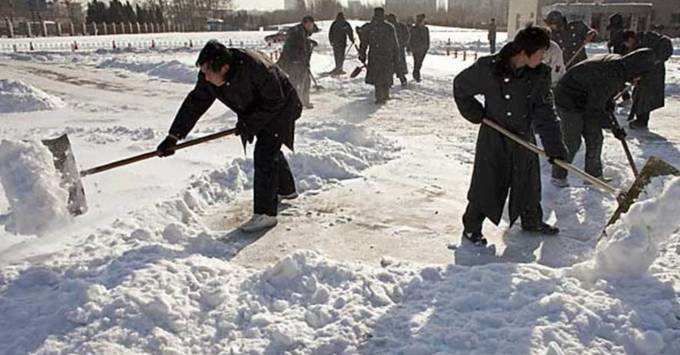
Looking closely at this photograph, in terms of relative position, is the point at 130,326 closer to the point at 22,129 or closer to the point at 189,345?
the point at 189,345

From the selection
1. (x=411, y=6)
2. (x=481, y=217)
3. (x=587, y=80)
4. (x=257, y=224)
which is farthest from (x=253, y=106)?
(x=411, y=6)

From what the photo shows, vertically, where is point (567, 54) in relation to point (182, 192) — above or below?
above

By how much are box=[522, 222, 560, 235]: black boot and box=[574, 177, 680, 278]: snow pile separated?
3.39 ft

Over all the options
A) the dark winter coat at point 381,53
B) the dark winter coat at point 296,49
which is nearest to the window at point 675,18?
the dark winter coat at point 381,53

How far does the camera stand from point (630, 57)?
4.51 meters

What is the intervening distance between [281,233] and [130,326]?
1.59 m

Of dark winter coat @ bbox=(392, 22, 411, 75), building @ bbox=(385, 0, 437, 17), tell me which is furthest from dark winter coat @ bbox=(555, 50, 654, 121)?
building @ bbox=(385, 0, 437, 17)

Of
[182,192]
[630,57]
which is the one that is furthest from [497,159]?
[182,192]

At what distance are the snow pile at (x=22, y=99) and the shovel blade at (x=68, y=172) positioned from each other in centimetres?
698

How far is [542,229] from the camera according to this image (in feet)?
13.0

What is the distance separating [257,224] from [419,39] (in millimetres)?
10115

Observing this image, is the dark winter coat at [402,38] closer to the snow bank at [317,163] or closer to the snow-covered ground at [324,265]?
the snow bank at [317,163]

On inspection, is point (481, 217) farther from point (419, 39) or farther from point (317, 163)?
point (419, 39)

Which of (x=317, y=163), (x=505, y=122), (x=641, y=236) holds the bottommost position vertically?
(x=317, y=163)
